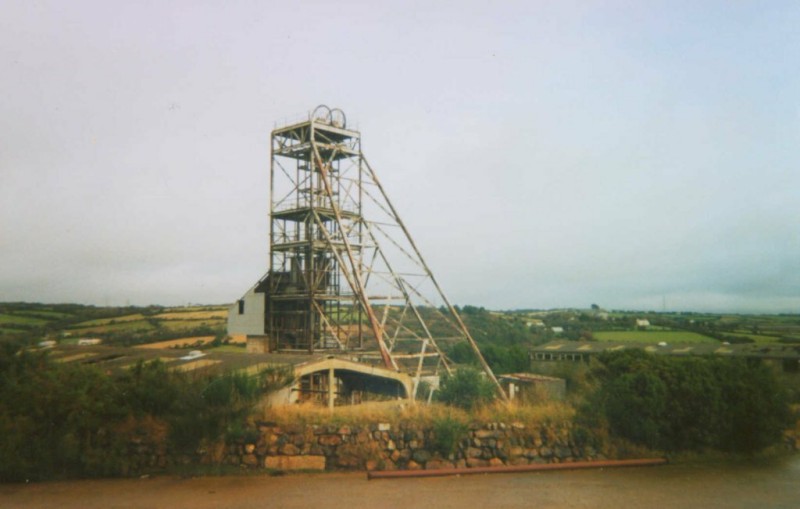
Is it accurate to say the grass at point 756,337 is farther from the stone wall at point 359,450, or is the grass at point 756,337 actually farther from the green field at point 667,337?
the stone wall at point 359,450

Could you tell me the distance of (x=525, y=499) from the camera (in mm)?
10844

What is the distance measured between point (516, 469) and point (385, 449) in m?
2.75

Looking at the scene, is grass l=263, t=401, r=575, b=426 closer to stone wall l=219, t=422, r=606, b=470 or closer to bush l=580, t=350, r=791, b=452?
stone wall l=219, t=422, r=606, b=470

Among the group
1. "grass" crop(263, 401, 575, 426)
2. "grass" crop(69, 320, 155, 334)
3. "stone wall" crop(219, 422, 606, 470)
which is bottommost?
"stone wall" crop(219, 422, 606, 470)

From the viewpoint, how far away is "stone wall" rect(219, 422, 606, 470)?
12633 mm

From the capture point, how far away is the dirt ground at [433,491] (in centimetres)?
1059

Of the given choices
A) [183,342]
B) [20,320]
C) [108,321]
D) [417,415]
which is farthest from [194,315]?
[417,415]

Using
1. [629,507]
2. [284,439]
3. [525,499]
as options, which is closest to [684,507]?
[629,507]

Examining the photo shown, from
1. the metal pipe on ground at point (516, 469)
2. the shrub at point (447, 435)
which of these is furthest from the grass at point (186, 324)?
the metal pipe on ground at point (516, 469)

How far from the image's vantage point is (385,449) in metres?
12.8

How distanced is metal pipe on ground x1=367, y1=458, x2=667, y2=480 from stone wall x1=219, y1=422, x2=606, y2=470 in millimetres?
292

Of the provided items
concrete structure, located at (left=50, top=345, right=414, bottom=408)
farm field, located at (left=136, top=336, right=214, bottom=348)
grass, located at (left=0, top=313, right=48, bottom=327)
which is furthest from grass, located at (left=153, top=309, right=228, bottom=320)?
concrete structure, located at (left=50, top=345, right=414, bottom=408)

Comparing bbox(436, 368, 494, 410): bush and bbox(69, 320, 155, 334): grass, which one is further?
bbox(69, 320, 155, 334): grass

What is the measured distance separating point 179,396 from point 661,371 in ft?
36.0
